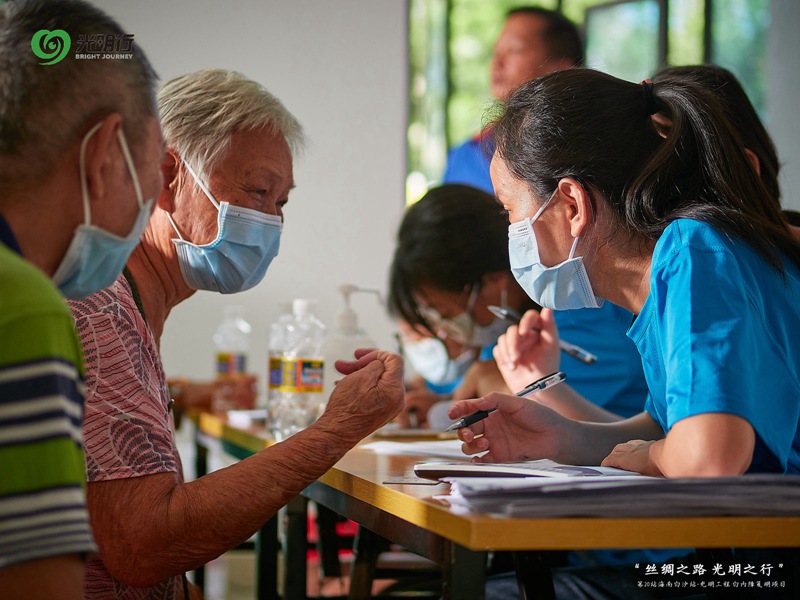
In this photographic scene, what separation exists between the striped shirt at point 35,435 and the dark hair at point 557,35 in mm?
2955

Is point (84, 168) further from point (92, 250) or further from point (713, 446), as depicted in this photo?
point (713, 446)

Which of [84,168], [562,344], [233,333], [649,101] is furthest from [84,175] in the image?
[233,333]

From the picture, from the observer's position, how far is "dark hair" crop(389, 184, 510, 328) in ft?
7.28

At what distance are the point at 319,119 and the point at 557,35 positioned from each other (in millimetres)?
1532

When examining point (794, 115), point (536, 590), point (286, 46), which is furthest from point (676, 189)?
point (286, 46)

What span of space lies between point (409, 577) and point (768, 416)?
1.30m

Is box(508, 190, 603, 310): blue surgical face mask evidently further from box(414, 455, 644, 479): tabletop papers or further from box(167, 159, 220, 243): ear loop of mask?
box(167, 159, 220, 243): ear loop of mask

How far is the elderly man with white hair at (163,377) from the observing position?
1131 millimetres

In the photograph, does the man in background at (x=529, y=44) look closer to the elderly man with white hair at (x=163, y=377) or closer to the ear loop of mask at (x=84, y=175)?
the elderly man with white hair at (x=163, y=377)

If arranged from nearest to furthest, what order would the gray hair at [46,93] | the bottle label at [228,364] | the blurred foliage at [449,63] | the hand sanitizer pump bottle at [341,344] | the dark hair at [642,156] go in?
the gray hair at [46,93]
the dark hair at [642,156]
the hand sanitizer pump bottle at [341,344]
the bottle label at [228,364]
the blurred foliage at [449,63]

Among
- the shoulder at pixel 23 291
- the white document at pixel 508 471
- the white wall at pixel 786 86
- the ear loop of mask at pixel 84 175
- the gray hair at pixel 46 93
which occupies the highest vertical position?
the white wall at pixel 786 86

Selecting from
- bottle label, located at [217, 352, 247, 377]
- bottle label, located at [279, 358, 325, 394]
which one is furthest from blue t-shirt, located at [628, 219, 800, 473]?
bottle label, located at [217, 352, 247, 377]

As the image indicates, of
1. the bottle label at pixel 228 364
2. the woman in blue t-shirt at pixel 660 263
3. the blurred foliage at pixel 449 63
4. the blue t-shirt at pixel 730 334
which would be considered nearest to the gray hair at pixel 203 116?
the woman in blue t-shirt at pixel 660 263

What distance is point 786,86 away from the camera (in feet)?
12.4
